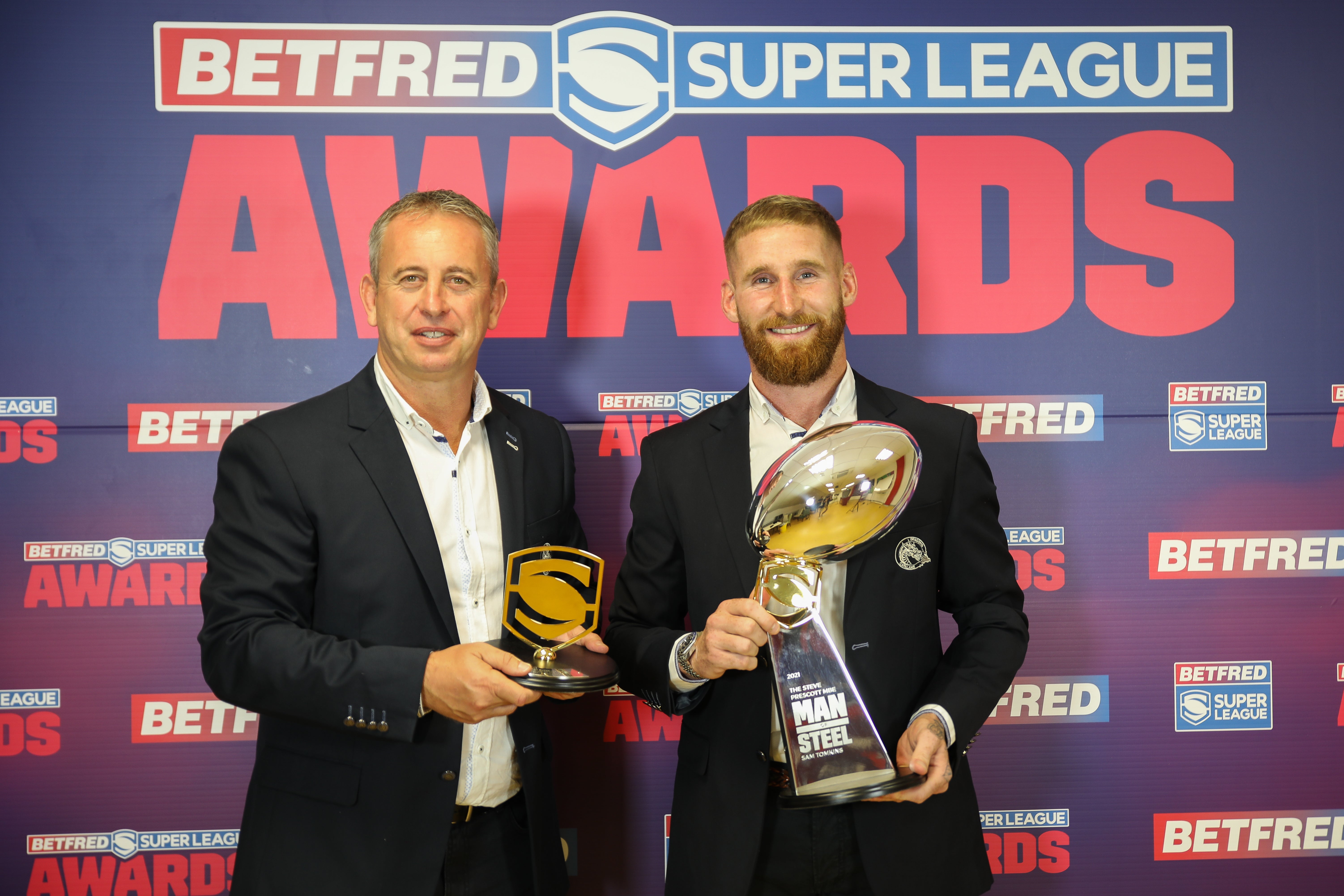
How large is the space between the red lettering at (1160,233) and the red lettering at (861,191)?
58 cm

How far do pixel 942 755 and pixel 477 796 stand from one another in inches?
35.9

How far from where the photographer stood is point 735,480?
1746 mm

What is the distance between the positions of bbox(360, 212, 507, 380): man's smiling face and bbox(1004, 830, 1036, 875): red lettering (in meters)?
2.06

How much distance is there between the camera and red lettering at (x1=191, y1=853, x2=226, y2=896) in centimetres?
236

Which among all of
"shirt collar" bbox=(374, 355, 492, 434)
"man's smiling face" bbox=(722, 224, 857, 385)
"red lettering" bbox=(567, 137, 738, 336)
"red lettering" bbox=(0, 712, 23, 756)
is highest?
"red lettering" bbox=(567, 137, 738, 336)

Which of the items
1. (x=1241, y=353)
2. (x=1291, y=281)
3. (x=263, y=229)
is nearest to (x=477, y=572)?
(x=263, y=229)

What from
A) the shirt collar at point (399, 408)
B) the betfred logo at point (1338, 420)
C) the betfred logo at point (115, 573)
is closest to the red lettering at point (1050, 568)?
the betfred logo at point (1338, 420)

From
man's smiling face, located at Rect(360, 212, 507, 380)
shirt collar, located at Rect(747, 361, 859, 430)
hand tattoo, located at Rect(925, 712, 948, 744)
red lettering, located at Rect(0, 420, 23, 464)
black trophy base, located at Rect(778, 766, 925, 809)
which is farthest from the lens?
red lettering, located at Rect(0, 420, 23, 464)

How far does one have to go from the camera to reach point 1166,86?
2.47 metres

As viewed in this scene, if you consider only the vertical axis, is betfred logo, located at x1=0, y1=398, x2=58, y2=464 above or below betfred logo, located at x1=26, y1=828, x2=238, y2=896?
above

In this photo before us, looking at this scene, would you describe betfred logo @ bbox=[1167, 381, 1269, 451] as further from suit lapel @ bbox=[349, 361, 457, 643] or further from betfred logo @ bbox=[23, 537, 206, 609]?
betfred logo @ bbox=[23, 537, 206, 609]

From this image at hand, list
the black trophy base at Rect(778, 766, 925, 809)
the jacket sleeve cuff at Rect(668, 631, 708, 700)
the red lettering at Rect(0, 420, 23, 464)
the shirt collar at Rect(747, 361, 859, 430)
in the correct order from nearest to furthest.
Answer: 1. the black trophy base at Rect(778, 766, 925, 809)
2. the jacket sleeve cuff at Rect(668, 631, 708, 700)
3. the shirt collar at Rect(747, 361, 859, 430)
4. the red lettering at Rect(0, 420, 23, 464)

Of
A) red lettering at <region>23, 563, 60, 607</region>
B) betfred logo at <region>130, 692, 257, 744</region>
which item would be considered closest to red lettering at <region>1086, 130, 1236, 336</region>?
betfred logo at <region>130, 692, 257, 744</region>

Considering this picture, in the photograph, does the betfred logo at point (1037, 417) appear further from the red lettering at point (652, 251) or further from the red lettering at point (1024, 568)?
the red lettering at point (652, 251)
